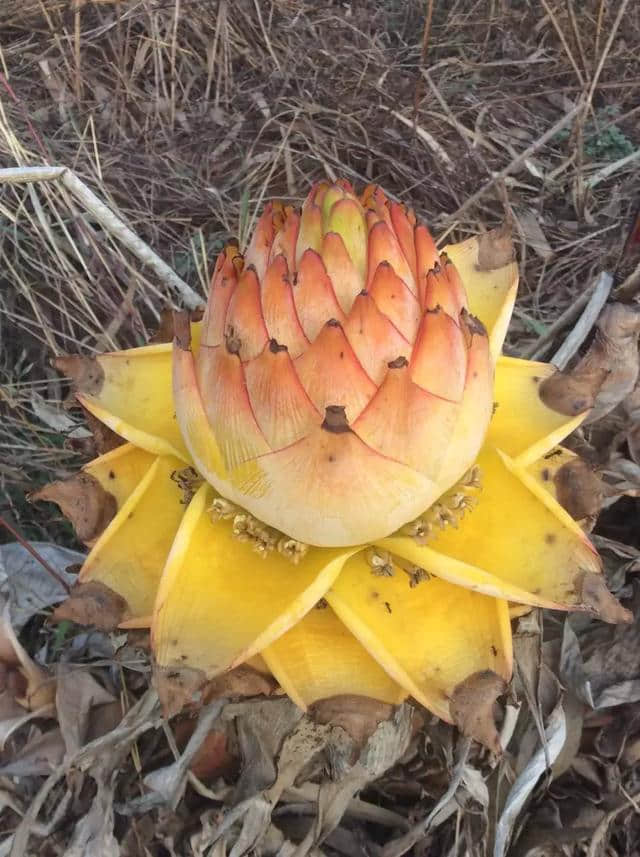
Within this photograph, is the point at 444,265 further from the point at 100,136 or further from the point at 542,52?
the point at 542,52

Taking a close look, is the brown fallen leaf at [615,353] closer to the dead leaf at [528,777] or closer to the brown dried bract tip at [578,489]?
the brown dried bract tip at [578,489]

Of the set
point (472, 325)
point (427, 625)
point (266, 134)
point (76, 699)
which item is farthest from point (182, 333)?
point (266, 134)

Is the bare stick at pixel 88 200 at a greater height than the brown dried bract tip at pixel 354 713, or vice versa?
the bare stick at pixel 88 200

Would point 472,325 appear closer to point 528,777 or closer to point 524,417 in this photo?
point 524,417

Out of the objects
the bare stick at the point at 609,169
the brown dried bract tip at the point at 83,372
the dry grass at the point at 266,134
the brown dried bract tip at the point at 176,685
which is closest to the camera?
the brown dried bract tip at the point at 176,685

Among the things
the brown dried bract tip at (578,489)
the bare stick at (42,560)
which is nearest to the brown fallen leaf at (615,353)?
the brown dried bract tip at (578,489)

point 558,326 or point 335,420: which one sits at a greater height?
point 335,420
